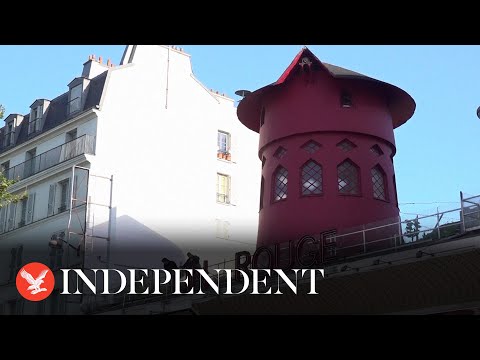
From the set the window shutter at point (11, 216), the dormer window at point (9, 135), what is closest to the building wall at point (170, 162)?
the window shutter at point (11, 216)

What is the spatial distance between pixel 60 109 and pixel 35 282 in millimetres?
6138

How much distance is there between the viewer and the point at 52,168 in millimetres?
24375

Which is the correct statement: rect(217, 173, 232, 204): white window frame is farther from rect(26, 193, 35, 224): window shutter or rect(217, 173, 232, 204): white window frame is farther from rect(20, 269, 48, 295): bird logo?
rect(20, 269, 48, 295): bird logo

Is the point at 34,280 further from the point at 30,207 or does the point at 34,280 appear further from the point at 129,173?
the point at 129,173

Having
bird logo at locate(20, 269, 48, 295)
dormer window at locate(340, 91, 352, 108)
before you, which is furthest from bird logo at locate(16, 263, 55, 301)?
dormer window at locate(340, 91, 352, 108)

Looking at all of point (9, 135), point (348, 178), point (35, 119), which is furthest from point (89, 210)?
point (348, 178)

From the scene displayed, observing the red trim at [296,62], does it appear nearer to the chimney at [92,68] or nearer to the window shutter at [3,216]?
the chimney at [92,68]

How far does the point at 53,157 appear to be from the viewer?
25.0 metres

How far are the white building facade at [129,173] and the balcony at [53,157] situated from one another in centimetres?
5

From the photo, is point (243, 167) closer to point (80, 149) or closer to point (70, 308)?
point (80, 149)

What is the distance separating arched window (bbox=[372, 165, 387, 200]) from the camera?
18297mm

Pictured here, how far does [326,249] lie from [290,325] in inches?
228

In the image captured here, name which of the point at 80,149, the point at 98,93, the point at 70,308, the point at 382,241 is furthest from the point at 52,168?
the point at 382,241

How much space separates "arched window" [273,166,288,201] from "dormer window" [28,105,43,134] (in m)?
11.5
